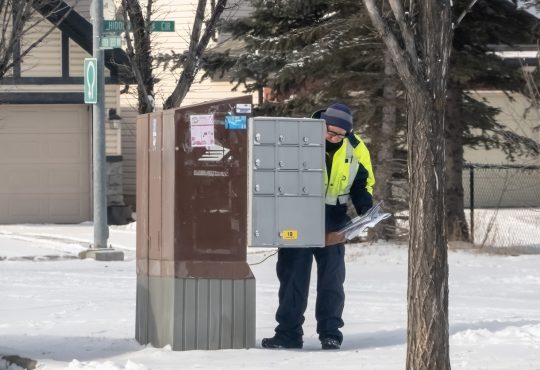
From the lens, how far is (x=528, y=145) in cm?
1866

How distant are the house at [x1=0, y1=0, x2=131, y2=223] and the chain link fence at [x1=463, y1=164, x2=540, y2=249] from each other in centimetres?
770

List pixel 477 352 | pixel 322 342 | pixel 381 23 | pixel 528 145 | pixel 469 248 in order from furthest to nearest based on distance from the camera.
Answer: pixel 528 145, pixel 469 248, pixel 322 342, pixel 477 352, pixel 381 23

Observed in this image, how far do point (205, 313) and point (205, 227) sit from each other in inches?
22.8

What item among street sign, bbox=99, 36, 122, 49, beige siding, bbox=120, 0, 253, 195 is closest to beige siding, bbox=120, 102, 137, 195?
beige siding, bbox=120, 0, 253, 195

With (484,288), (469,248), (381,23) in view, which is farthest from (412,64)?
(469,248)

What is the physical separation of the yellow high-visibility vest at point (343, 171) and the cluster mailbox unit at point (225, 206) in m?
0.25

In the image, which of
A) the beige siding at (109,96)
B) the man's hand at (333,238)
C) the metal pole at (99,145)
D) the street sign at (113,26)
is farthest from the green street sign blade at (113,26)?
the man's hand at (333,238)

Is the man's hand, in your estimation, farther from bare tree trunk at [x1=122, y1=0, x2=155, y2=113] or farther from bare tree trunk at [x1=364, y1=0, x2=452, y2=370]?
bare tree trunk at [x1=122, y1=0, x2=155, y2=113]

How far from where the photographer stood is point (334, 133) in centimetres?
852

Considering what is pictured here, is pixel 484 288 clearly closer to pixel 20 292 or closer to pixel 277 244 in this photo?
pixel 20 292

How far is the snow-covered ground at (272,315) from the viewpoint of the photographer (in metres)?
7.88

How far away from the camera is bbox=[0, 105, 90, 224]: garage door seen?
24.7m

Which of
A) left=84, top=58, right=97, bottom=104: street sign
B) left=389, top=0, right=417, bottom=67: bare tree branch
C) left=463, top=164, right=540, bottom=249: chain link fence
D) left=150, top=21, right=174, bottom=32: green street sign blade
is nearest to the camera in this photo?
left=389, top=0, right=417, bottom=67: bare tree branch

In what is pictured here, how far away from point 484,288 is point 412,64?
7.81 meters
